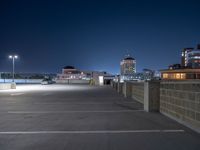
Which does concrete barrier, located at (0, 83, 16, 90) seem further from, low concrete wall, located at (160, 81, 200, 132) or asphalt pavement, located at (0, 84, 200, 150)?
low concrete wall, located at (160, 81, 200, 132)


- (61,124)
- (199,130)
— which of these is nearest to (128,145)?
(199,130)

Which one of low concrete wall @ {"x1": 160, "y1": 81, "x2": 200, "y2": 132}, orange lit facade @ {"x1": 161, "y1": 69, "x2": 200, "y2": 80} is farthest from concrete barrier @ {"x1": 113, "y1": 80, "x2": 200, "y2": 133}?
orange lit facade @ {"x1": 161, "y1": 69, "x2": 200, "y2": 80}

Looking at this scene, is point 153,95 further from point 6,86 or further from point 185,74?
point 185,74

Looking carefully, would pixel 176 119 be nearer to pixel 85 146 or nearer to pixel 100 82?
pixel 85 146

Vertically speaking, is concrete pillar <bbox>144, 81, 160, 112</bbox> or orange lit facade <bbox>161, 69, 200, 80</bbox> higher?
orange lit facade <bbox>161, 69, 200, 80</bbox>

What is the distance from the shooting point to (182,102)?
11117 mm

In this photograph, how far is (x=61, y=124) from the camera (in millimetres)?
11031

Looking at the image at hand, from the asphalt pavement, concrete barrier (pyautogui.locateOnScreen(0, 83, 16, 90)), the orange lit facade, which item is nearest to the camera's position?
the asphalt pavement

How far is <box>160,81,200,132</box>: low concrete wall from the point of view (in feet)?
31.4

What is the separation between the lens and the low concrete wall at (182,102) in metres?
9.59

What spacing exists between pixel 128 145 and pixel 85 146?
43.0 inches

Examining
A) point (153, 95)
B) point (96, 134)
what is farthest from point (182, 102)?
point (96, 134)

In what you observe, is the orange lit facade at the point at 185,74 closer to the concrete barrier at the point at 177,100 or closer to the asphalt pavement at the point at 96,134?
the concrete barrier at the point at 177,100

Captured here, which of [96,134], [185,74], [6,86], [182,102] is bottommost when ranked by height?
[96,134]
